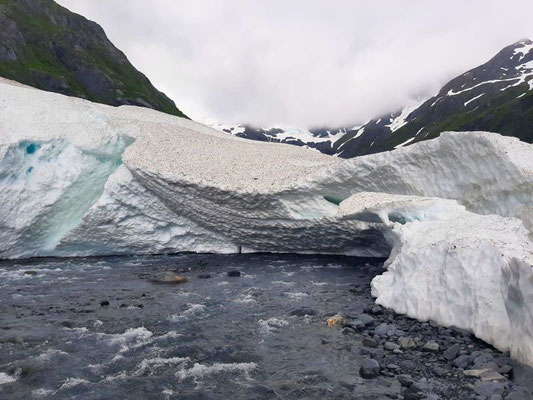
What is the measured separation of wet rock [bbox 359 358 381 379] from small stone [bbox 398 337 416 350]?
148 centimetres

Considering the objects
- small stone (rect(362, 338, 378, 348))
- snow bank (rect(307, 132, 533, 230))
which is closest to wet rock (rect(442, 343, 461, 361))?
small stone (rect(362, 338, 378, 348))

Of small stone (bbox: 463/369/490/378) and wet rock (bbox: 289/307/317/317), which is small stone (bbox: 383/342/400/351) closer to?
small stone (bbox: 463/369/490/378)

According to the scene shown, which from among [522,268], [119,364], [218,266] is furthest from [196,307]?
[522,268]

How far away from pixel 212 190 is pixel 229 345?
12.6 meters

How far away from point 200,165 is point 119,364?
1601 cm

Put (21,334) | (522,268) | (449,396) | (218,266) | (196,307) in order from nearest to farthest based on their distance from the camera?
(449,396)
(522,268)
(21,334)
(196,307)
(218,266)

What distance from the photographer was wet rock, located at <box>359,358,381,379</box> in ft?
31.0

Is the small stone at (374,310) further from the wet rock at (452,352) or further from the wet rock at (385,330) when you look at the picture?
the wet rock at (452,352)

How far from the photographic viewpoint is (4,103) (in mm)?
25344

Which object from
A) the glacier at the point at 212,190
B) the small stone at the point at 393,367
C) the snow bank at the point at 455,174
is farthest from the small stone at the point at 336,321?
the snow bank at the point at 455,174

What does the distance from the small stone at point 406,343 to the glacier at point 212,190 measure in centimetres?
425

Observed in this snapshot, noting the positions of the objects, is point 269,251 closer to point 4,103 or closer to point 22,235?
point 22,235

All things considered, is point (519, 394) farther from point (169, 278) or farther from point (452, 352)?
point (169, 278)

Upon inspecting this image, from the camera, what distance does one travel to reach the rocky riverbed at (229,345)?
8.97 meters
